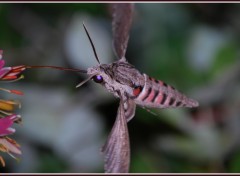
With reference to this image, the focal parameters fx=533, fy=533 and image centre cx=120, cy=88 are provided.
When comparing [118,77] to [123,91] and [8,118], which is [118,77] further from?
[8,118]

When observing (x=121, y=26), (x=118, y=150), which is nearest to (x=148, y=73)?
(x=121, y=26)

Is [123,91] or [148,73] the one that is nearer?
[123,91]

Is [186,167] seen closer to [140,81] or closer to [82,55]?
[82,55]

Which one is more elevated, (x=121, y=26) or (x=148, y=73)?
(x=121, y=26)

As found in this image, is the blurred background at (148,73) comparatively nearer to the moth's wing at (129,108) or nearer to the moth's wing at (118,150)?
the moth's wing at (129,108)

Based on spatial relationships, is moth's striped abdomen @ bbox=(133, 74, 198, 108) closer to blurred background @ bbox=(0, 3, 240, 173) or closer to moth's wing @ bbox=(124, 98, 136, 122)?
moth's wing @ bbox=(124, 98, 136, 122)

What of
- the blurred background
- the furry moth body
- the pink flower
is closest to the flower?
the pink flower

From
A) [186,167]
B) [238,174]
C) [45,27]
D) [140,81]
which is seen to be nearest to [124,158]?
[140,81]
